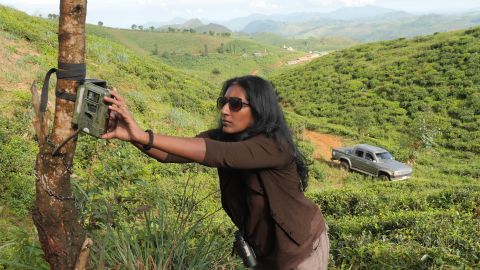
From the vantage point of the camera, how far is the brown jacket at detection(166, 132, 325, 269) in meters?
2.16

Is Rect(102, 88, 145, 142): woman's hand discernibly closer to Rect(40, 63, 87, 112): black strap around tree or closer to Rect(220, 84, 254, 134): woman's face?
Rect(40, 63, 87, 112): black strap around tree

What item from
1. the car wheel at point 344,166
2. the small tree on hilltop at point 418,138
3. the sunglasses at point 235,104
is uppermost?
the sunglasses at point 235,104

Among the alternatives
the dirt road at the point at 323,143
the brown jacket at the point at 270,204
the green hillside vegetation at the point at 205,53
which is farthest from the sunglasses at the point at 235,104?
the green hillside vegetation at the point at 205,53

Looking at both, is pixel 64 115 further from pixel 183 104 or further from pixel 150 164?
pixel 183 104

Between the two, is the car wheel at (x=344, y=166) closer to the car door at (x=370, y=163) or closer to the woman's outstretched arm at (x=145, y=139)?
the car door at (x=370, y=163)

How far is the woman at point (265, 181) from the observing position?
220cm

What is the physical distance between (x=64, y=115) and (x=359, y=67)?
129ft

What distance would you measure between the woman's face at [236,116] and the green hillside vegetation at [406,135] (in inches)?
107

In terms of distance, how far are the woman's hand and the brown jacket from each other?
0.46 m

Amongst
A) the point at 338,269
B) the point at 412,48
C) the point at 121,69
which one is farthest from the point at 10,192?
the point at 412,48

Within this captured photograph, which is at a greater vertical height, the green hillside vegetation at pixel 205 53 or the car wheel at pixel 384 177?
the green hillside vegetation at pixel 205 53

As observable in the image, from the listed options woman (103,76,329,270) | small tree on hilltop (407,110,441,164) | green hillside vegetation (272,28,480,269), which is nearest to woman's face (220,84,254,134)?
woman (103,76,329,270)

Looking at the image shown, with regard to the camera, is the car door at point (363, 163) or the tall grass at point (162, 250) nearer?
the tall grass at point (162, 250)

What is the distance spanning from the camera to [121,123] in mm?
2002
